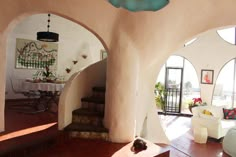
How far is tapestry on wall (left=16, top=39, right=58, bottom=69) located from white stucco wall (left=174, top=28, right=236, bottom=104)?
18.7 ft

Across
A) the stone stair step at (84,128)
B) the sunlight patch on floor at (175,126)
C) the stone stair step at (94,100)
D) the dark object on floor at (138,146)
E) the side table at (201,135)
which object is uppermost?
the stone stair step at (94,100)

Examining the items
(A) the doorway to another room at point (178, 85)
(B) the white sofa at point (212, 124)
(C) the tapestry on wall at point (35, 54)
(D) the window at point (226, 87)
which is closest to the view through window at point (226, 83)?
(D) the window at point (226, 87)

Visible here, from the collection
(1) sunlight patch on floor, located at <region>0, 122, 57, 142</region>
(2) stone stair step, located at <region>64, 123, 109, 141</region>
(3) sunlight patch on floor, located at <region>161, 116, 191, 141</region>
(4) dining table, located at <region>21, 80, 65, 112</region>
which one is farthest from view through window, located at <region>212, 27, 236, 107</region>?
(1) sunlight patch on floor, located at <region>0, 122, 57, 142</region>

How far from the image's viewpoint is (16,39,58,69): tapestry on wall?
689 cm

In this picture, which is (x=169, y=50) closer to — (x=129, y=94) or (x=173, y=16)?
(x=173, y=16)

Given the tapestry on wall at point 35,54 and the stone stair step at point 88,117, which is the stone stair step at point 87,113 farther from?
the tapestry on wall at point 35,54

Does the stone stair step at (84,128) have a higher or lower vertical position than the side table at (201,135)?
higher

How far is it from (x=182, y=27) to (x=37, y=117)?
138 inches

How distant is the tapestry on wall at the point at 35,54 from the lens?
689 centimetres

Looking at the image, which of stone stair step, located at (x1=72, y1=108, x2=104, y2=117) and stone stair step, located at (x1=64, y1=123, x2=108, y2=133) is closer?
stone stair step, located at (x1=64, y1=123, x2=108, y2=133)

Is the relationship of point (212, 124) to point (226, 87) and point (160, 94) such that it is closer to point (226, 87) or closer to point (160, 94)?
point (160, 94)

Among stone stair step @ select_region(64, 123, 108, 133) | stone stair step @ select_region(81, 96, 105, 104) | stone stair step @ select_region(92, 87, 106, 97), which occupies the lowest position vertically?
stone stair step @ select_region(64, 123, 108, 133)

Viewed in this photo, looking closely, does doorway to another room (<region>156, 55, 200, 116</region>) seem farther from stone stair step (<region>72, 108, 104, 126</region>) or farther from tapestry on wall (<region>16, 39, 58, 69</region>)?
stone stair step (<region>72, 108, 104, 126</region>)

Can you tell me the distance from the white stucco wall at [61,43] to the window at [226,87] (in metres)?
5.64
